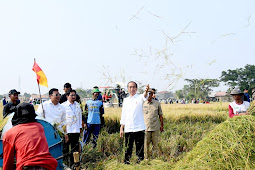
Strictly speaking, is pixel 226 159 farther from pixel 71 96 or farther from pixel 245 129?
pixel 71 96

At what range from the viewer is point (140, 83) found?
5.15 m

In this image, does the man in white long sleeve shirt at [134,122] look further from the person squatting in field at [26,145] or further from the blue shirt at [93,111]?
the person squatting in field at [26,145]

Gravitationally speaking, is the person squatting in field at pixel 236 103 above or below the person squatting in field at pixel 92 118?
above

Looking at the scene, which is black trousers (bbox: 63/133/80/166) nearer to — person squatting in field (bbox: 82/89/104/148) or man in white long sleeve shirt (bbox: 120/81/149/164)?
man in white long sleeve shirt (bbox: 120/81/149/164)

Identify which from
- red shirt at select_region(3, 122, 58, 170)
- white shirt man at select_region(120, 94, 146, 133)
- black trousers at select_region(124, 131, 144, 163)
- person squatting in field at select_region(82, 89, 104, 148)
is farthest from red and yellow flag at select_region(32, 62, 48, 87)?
person squatting in field at select_region(82, 89, 104, 148)

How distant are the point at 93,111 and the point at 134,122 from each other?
2.14 metres

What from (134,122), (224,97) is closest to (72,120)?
(134,122)

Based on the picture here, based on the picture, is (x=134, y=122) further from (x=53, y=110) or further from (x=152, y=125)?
(x=53, y=110)

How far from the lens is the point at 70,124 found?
5.17m

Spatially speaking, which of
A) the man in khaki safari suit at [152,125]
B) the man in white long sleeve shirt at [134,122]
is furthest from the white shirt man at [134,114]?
the man in khaki safari suit at [152,125]

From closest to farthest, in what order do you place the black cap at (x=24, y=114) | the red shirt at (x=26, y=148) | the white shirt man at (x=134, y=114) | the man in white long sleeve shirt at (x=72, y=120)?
the red shirt at (x=26, y=148) → the black cap at (x=24, y=114) → the white shirt man at (x=134, y=114) → the man in white long sleeve shirt at (x=72, y=120)

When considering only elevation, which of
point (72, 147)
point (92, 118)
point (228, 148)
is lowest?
point (72, 147)

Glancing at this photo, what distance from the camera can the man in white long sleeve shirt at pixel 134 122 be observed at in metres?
4.84

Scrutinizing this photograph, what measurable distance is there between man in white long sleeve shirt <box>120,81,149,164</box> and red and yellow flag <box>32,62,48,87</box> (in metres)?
1.55
